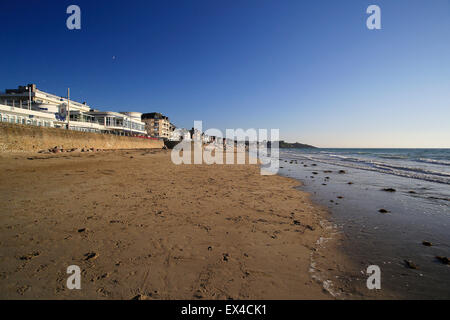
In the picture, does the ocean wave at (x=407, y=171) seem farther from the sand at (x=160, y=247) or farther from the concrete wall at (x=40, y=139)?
the concrete wall at (x=40, y=139)

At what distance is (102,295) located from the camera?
7.84 ft

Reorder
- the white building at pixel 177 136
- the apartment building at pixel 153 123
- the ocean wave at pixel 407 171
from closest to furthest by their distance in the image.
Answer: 1. the ocean wave at pixel 407 171
2. the apartment building at pixel 153 123
3. the white building at pixel 177 136

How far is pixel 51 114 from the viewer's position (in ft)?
119

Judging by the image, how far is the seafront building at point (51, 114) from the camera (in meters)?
30.3

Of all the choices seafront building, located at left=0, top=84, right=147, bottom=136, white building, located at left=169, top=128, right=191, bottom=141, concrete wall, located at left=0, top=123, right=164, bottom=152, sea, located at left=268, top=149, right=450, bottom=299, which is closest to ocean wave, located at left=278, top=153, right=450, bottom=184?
sea, located at left=268, top=149, right=450, bottom=299

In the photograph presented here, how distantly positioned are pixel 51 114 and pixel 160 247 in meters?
47.6

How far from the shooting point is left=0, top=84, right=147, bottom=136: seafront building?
30.3m

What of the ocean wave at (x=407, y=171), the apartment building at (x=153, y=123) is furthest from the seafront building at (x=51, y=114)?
the ocean wave at (x=407, y=171)

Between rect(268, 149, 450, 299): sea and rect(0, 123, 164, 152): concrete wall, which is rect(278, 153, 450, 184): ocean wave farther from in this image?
rect(0, 123, 164, 152): concrete wall

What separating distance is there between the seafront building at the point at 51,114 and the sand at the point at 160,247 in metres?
31.3
